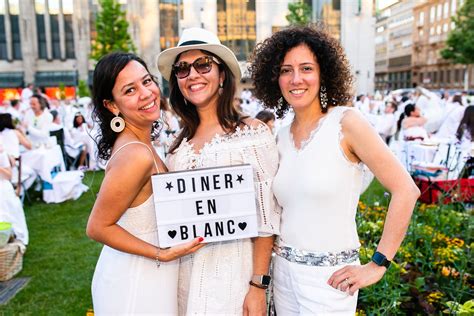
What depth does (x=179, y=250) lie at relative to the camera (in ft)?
6.60

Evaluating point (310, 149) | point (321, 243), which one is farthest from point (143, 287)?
point (310, 149)

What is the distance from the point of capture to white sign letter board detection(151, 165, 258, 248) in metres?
1.97

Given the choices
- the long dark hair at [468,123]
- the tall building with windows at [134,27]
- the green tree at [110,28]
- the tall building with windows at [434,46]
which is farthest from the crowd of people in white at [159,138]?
the tall building with windows at [434,46]

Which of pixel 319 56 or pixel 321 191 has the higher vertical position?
pixel 319 56

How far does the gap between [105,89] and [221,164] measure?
2.22 ft

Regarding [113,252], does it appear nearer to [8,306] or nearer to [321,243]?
[321,243]

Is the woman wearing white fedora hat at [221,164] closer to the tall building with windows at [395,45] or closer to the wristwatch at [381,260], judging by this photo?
the wristwatch at [381,260]

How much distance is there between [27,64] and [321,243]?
48.4 meters

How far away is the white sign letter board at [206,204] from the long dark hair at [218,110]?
1.17 feet

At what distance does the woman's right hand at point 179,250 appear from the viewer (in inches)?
78.9

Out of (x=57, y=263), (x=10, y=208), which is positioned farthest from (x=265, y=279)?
(x=10, y=208)

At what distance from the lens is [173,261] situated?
7.16 ft

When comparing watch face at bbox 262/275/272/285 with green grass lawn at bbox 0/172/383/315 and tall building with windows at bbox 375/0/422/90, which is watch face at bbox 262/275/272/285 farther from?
tall building with windows at bbox 375/0/422/90

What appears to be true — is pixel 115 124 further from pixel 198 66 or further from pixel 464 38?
pixel 464 38
